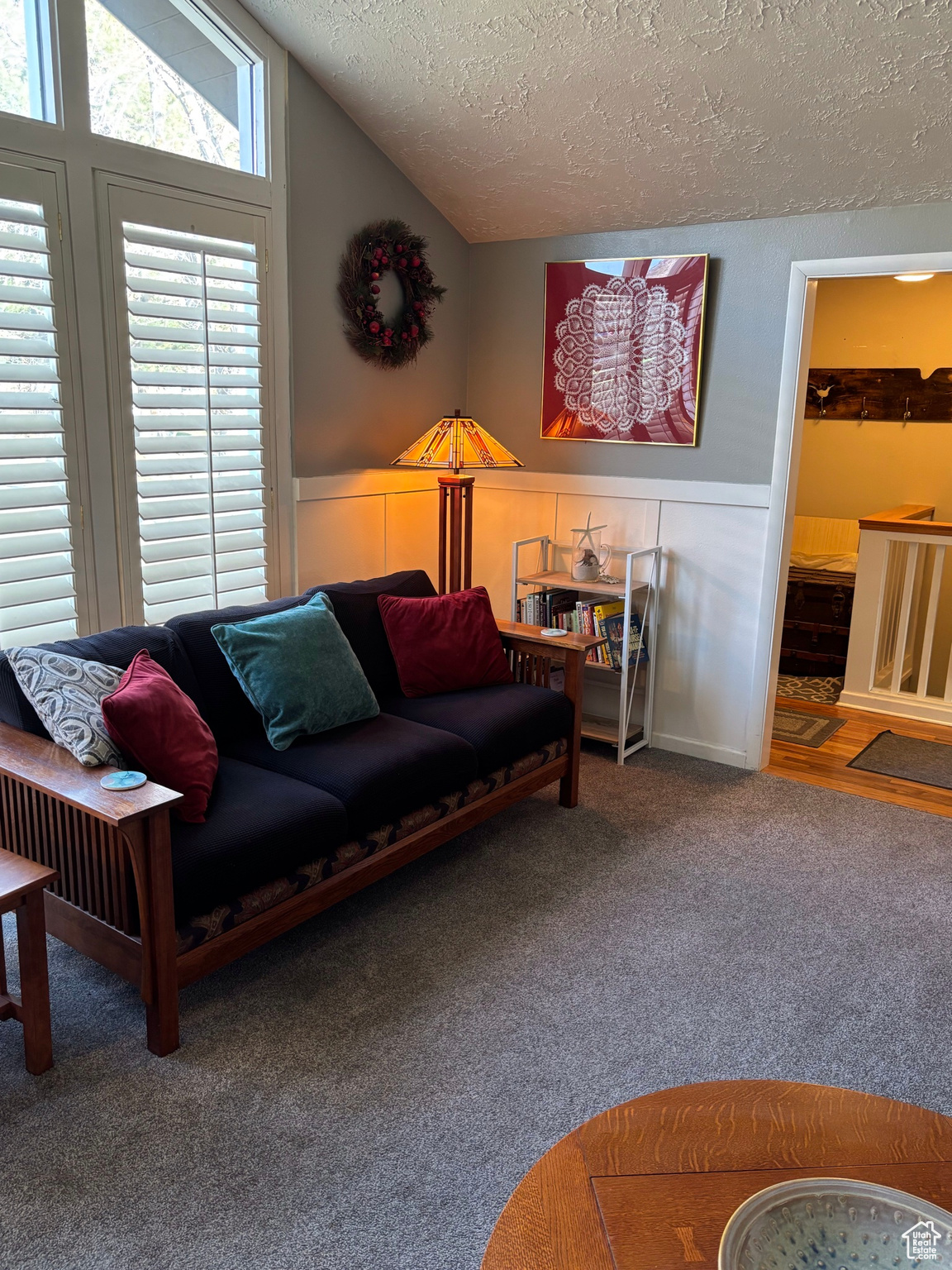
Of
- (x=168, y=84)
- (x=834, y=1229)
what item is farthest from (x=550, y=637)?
(x=834, y=1229)

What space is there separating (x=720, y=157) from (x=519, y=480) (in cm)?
166

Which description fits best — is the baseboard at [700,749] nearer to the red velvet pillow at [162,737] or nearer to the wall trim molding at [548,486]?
the wall trim molding at [548,486]

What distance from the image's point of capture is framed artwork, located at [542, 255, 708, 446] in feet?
13.2

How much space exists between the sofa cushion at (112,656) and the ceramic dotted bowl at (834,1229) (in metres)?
2.02

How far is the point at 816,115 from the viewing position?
317cm

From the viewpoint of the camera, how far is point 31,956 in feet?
6.92

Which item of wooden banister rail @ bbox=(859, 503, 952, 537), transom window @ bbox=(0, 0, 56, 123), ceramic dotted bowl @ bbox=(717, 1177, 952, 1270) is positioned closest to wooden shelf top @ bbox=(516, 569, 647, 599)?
wooden banister rail @ bbox=(859, 503, 952, 537)

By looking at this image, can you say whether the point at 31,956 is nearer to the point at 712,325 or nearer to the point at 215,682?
the point at 215,682

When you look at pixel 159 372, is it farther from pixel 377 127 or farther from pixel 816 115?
pixel 816 115

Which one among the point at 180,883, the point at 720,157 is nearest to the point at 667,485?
the point at 720,157

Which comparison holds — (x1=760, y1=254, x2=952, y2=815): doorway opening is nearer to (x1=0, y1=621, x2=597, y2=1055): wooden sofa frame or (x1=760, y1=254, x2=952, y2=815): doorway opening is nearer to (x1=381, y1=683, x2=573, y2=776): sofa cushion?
(x1=381, y1=683, x2=573, y2=776): sofa cushion

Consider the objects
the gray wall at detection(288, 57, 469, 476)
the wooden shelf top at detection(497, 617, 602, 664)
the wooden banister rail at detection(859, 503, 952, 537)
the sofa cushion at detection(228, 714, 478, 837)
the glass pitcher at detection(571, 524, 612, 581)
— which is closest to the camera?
the sofa cushion at detection(228, 714, 478, 837)

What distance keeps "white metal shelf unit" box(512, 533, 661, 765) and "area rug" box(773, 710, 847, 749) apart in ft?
2.45

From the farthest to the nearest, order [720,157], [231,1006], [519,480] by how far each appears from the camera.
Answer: [519,480]
[720,157]
[231,1006]
